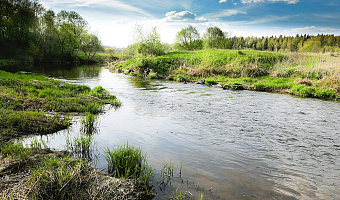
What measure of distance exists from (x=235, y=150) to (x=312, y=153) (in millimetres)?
2912

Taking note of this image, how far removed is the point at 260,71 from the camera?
2888 centimetres

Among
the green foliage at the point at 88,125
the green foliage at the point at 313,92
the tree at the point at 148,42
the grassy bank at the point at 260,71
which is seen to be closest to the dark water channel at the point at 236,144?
the green foliage at the point at 88,125

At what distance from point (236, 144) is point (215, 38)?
249 feet

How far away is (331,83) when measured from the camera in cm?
2036

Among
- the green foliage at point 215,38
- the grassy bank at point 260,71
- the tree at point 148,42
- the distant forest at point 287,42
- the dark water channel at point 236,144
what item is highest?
the distant forest at point 287,42

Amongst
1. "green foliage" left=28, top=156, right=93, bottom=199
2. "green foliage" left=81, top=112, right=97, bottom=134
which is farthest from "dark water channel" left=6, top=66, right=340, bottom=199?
"green foliage" left=28, top=156, right=93, bottom=199

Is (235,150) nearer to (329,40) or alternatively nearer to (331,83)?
(331,83)

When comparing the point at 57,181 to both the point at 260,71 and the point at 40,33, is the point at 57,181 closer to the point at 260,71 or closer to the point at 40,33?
the point at 260,71

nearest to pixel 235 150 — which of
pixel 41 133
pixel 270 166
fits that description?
pixel 270 166

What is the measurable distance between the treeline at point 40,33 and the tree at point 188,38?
31.2 meters

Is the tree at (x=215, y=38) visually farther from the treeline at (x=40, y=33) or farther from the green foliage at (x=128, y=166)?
the green foliage at (x=128, y=166)

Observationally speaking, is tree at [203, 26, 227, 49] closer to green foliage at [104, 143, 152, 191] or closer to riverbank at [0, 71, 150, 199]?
riverbank at [0, 71, 150, 199]

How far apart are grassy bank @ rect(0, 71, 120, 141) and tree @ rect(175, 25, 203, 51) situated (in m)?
68.3

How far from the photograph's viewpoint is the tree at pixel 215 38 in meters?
77.6
